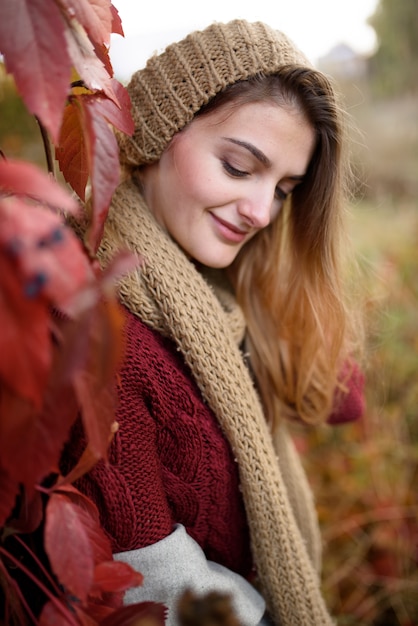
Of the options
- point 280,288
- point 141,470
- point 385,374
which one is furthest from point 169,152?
point 385,374

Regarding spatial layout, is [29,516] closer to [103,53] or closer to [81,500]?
[81,500]

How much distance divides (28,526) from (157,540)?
1.12 ft

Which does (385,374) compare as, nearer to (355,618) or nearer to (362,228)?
(355,618)

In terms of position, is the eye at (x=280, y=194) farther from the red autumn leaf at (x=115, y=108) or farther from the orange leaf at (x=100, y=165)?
the orange leaf at (x=100, y=165)

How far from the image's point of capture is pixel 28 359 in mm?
396

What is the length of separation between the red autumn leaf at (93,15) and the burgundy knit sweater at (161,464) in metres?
0.44

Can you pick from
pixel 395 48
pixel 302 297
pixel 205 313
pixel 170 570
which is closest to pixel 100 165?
pixel 205 313

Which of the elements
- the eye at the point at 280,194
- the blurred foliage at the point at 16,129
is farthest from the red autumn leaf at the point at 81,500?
the blurred foliage at the point at 16,129

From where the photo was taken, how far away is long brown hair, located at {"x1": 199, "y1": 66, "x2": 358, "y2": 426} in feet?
4.21

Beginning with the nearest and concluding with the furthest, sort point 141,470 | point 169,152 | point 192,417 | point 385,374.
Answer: point 141,470 < point 192,417 < point 169,152 < point 385,374

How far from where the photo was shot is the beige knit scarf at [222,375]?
1036 mm

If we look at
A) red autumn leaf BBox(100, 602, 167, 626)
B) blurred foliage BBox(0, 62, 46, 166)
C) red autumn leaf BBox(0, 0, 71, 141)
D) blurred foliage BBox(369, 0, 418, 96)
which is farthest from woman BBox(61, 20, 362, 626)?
blurred foliage BBox(369, 0, 418, 96)

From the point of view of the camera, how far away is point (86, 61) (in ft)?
2.09

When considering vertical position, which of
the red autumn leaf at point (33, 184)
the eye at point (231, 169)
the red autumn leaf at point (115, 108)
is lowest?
the eye at point (231, 169)
